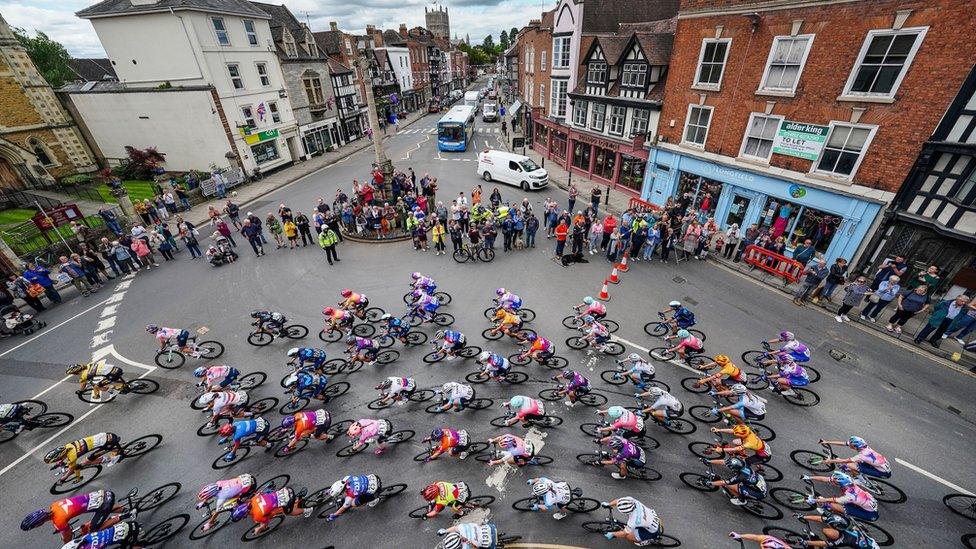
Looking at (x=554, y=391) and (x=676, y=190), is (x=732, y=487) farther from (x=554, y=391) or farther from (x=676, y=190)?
(x=676, y=190)

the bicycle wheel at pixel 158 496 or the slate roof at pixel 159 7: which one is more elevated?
the slate roof at pixel 159 7

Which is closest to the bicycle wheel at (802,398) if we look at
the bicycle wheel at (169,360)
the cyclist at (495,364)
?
the cyclist at (495,364)

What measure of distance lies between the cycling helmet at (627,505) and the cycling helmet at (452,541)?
2.72 m

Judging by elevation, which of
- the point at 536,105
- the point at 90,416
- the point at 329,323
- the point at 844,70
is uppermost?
the point at 844,70

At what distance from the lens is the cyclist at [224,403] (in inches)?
338

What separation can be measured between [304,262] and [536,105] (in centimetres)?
2757

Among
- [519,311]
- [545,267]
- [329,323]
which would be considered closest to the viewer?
[329,323]

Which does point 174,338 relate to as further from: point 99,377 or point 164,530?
point 164,530

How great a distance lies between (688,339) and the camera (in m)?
9.83

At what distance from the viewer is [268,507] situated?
257 inches

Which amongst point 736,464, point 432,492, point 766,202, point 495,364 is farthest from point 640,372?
point 766,202

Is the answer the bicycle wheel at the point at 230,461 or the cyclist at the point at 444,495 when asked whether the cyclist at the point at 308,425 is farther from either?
the cyclist at the point at 444,495

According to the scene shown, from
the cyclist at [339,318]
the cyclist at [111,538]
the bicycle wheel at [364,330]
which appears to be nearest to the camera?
the cyclist at [111,538]

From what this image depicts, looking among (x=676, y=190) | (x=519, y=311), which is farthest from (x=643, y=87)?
(x=519, y=311)
